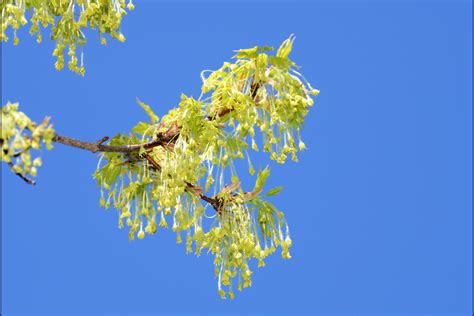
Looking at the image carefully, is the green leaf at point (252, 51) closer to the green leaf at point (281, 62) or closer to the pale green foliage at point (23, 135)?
the green leaf at point (281, 62)

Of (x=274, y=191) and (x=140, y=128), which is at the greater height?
(x=140, y=128)

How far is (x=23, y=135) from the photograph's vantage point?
362 centimetres

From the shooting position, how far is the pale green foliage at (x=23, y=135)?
11.8ft

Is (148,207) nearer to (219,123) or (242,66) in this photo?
(219,123)

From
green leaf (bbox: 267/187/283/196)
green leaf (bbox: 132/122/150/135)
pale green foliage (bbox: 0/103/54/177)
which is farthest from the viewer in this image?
green leaf (bbox: 267/187/283/196)

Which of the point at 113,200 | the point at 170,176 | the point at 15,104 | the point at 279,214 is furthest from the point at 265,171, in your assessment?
the point at 15,104

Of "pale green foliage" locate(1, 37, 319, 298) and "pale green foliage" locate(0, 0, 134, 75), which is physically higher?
"pale green foliage" locate(0, 0, 134, 75)

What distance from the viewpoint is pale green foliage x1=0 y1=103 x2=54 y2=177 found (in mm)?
3592

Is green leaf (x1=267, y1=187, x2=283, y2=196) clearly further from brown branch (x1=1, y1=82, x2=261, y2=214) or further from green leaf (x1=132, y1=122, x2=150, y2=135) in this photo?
green leaf (x1=132, y1=122, x2=150, y2=135)

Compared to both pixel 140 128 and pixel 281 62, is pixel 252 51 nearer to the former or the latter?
pixel 281 62

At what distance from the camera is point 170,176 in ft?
15.6

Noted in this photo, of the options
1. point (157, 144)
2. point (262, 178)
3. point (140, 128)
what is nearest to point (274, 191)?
point (262, 178)

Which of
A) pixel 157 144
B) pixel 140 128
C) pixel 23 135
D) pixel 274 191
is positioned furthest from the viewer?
pixel 274 191

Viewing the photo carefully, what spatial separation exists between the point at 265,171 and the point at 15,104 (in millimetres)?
1849
